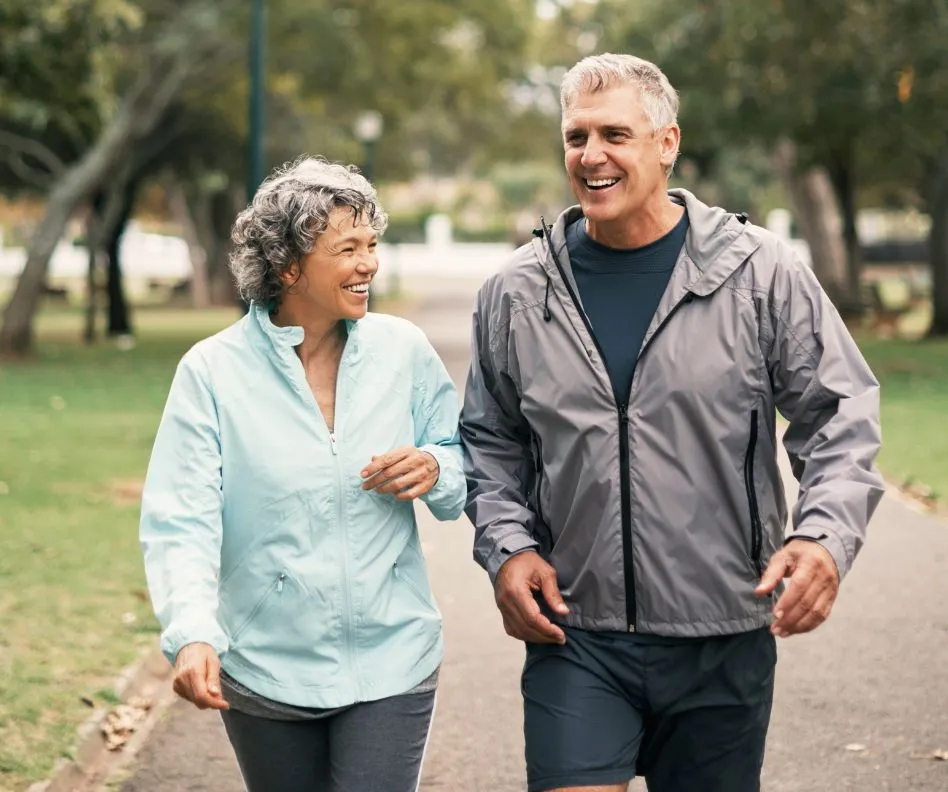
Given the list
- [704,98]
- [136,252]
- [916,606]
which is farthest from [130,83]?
[136,252]

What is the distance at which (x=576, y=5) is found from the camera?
61.1m

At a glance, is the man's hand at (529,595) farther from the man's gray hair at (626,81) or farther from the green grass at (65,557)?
the green grass at (65,557)

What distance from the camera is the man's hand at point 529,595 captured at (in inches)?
145

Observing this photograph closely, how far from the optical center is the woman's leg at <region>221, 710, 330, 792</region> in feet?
11.9

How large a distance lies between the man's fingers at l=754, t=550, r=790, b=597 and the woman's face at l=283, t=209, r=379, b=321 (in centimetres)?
96

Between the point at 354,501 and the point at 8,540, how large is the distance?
734cm

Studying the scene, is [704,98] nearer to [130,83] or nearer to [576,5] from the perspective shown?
[130,83]

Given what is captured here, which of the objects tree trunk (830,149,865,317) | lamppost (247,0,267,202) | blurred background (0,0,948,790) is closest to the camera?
blurred background (0,0,948,790)

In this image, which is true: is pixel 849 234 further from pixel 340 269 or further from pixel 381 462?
pixel 381 462

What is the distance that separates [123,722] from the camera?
653 cm

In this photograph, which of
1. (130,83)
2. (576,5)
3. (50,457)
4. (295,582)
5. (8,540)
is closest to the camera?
(295,582)

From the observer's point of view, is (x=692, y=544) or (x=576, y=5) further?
(x=576, y=5)

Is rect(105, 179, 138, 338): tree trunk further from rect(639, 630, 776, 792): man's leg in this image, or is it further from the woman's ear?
rect(639, 630, 776, 792): man's leg

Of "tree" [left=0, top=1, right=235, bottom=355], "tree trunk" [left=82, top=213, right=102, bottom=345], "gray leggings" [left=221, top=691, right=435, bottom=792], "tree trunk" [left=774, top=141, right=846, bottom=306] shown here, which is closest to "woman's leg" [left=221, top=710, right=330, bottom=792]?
"gray leggings" [left=221, top=691, right=435, bottom=792]
